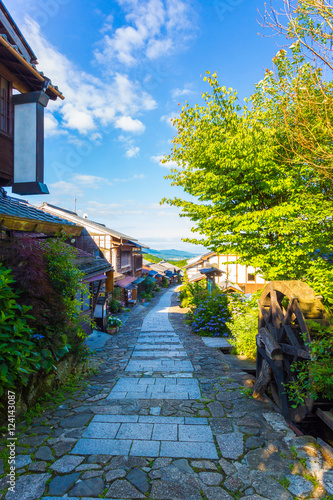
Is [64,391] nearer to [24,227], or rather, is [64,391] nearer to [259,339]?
[24,227]

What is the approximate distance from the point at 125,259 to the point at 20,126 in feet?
71.8

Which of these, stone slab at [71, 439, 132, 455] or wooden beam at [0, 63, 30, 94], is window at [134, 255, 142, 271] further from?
stone slab at [71, 439, 132, 455]

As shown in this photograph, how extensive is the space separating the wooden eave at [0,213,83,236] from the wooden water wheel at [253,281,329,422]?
540cm

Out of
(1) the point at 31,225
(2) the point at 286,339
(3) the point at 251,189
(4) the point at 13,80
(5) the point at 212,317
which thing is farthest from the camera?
(5) the point at 212,317

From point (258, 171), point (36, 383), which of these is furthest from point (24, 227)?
point (258, 171)

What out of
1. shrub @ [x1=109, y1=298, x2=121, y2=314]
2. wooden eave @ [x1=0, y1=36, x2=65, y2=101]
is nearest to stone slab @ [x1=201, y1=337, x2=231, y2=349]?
wooden eave @ [x1=0, y1=36, x2=65, y2=101]

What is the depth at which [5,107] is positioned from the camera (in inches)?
244

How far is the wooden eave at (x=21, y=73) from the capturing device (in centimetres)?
548

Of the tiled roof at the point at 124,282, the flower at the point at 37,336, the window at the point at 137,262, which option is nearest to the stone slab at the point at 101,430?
the flower at the point at 37,336

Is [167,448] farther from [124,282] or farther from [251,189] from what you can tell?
[124,282]

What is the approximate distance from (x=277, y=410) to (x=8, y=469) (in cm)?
439

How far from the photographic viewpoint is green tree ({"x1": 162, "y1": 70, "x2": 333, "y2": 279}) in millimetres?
8398

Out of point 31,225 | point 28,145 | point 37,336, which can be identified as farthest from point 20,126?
point 37,336

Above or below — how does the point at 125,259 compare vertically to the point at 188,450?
above
